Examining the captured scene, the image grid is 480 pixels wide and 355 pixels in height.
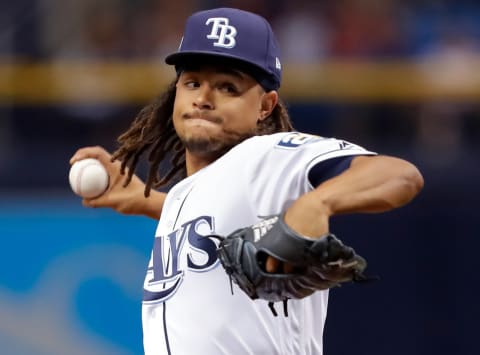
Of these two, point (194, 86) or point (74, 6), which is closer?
point (194, 86)

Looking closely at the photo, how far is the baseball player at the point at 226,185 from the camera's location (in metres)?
2.71

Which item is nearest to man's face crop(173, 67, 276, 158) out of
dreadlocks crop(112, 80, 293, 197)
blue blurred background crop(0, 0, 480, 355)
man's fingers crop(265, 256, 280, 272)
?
dreadlocks crop(112, 80, 293, 197)

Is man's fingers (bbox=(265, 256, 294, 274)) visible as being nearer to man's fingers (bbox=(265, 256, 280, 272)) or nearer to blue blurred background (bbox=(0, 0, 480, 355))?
man's fingers (bbox=(265, 256, 280, 272))

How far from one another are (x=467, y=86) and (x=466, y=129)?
0.29m

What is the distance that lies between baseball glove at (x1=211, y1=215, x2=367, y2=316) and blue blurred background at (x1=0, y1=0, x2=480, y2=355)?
330 centimetres

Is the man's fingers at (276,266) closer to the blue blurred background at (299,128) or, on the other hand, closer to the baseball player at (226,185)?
the baseball player at (226,185)

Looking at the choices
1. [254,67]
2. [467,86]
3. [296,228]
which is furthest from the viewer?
[467,86]

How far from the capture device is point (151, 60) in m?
7.69

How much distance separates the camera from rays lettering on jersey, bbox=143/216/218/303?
9.12ft

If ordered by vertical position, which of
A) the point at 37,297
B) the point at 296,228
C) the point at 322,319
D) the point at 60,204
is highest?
the point at 296,228

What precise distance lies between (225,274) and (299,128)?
4619 mm

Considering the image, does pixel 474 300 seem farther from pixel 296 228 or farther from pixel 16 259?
pixel 296 228

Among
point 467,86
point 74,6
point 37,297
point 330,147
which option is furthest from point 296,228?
point 74,6

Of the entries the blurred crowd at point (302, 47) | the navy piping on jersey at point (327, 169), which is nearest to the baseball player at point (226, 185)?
the navy piping on jersey at point (327, 169)
